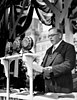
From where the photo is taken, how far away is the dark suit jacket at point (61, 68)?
2132mm

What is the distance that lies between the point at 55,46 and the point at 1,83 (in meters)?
1.53

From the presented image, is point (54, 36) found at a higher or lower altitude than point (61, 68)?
higher

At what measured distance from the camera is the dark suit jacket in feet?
7.00

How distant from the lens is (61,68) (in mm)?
2133

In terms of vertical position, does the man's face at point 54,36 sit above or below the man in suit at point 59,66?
above

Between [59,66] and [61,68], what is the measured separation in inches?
1.1

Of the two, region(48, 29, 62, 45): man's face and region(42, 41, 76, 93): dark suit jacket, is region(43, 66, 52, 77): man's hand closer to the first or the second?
region(42, 41, 76, 93): dark suit jacket

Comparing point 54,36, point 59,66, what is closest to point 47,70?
point 59,66

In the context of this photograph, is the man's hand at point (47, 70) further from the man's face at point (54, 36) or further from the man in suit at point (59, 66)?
the man's face at point (54, 36)

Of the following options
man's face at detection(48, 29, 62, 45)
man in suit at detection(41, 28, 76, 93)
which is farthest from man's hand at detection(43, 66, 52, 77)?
man's face at detection(48, 29, 62, 45)

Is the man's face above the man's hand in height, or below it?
above

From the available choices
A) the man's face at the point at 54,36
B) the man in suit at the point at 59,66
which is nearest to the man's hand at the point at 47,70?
the man in suit at the point at 59,66

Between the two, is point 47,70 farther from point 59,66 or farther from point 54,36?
point 54,36

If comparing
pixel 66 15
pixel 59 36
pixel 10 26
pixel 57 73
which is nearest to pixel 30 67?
pixel 57 73
